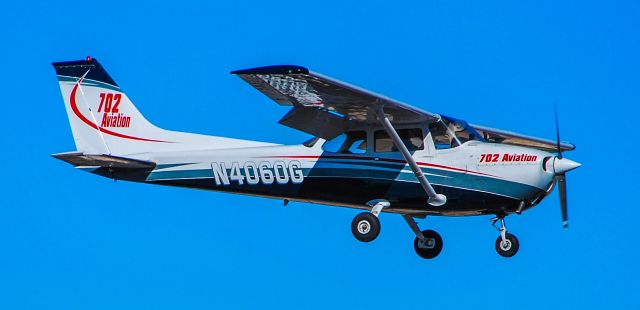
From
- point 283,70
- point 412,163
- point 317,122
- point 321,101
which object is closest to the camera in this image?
point 283,70

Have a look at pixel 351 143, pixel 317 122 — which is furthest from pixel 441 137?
pixel 317 122

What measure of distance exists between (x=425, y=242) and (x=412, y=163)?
2.51 m

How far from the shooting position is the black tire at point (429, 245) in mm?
22281

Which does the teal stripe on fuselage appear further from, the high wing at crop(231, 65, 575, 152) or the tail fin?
the tail fin

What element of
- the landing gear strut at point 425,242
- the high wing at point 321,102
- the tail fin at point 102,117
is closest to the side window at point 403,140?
the high wing at point 321,102

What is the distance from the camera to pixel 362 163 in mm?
20891

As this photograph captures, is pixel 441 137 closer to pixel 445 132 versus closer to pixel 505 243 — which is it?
pixel 445 132

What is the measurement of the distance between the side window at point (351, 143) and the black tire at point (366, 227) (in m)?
1.13

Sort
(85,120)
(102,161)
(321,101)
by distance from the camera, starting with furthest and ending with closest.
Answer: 1. (85,120)
2. (102,161)
3. (321,101)

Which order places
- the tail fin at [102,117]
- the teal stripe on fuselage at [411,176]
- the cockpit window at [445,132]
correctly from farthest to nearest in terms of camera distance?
the tail fin at [102,117] < the cockpit window at [445,132] < the teal stripe on fuselage at [411,176]

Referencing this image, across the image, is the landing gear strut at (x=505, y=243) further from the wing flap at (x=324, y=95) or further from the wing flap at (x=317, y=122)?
the wing flap at (x=317, y=122)

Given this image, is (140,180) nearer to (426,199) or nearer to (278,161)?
(278,161)

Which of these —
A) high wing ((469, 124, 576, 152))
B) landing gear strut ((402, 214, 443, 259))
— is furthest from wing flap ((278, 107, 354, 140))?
high wing ((469, 124, 576, 152))

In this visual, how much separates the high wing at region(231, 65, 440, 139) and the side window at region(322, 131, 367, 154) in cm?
11
